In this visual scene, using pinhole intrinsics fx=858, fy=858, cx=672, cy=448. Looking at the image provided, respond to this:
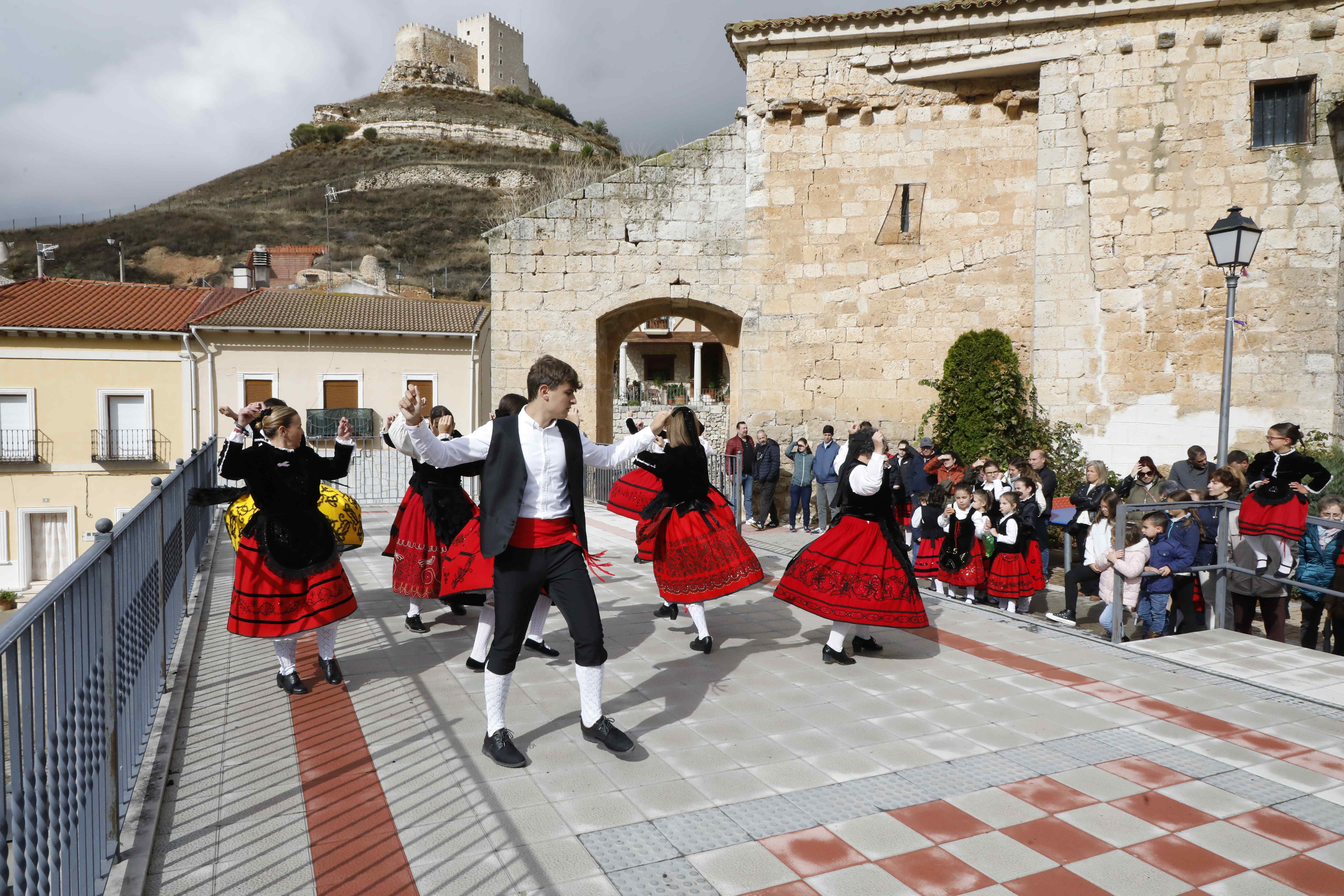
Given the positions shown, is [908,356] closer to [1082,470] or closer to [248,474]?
[1082,470]

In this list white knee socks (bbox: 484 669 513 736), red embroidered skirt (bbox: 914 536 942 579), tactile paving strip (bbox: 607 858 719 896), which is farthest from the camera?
red embroidered skirt (bbox: 914 536 942 579)

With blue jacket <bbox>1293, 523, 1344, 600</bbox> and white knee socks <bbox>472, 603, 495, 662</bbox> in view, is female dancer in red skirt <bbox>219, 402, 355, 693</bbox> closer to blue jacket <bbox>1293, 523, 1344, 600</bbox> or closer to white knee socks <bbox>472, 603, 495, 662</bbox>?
white knee socks <bbox>472, 603, 495, 662</bbox>

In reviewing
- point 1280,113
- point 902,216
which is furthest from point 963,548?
point 1280,113

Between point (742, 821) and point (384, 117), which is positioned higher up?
point (384, 117)

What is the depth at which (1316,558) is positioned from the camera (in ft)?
20.2

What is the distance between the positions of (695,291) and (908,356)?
127 inches

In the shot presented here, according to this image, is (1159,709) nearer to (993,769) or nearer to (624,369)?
(993,769)

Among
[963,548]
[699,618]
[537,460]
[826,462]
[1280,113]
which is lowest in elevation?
[699,618]

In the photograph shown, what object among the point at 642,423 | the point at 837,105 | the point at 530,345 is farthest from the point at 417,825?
the point at 642,423

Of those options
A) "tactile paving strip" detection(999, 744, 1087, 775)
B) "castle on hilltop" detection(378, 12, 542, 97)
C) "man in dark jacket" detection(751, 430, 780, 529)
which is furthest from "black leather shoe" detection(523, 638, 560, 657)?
"castle on hilltop" detection(378, 12, 542, 97)

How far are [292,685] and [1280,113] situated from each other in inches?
515

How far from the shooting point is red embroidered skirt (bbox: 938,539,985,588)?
24.9ft

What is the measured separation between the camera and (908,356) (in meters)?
12.4

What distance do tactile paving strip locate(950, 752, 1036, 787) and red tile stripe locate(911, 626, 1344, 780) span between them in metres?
1.17
